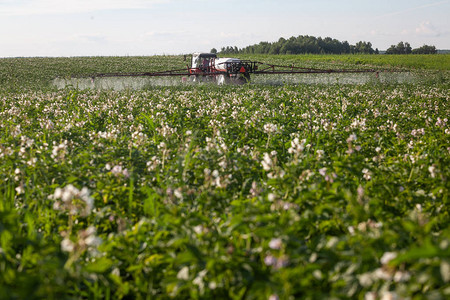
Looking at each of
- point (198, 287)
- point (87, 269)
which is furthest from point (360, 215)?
point (87, 269)

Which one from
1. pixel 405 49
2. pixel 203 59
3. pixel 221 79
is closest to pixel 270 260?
pixel 221 79

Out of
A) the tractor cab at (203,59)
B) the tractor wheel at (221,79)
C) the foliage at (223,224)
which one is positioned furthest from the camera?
the tractor cab at (203,59)

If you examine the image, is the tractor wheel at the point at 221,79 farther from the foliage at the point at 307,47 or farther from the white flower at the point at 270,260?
the foliage at the point at 307,47

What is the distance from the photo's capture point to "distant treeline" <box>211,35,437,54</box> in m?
119

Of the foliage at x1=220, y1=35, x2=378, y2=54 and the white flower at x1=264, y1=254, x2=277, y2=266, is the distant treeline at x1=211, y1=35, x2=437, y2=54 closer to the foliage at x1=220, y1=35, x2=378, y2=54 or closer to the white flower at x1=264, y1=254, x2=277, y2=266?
the foliage at x1=220, y1=35, x2=378, y2=54

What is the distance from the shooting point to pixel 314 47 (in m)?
123

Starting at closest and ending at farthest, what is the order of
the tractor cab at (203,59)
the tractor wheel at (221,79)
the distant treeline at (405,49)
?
the tractor wheel at (221,79), the tractor cab at (203,59), the distant treeline at (405,49)

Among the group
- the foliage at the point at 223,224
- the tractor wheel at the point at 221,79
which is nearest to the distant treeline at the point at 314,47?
the tractor wheel at the point at 221,79

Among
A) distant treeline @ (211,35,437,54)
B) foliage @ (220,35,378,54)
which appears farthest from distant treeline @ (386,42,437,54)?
foliage @ (220,35,378,54)

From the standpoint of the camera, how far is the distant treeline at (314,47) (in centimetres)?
11921

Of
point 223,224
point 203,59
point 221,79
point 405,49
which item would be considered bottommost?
point 223,224

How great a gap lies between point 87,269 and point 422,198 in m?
3.22

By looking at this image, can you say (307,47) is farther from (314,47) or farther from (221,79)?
(221,79)

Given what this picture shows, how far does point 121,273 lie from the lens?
3.18 m
